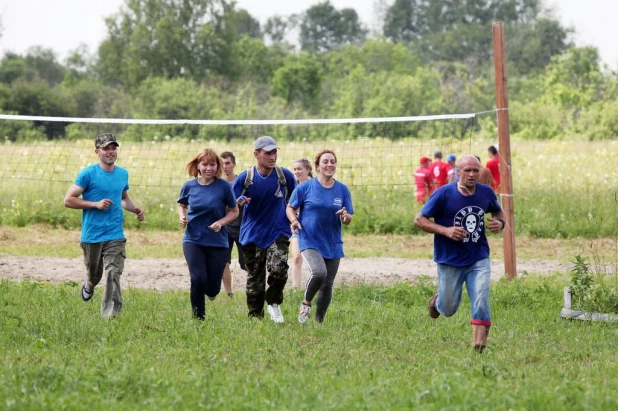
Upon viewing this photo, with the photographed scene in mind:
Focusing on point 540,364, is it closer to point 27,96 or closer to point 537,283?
point 537,283

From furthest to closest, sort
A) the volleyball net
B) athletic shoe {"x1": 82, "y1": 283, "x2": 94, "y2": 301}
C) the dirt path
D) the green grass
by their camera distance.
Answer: the volleyball net, the dirt path, athletic shoe {"x1": 82, "y1": 283, "x2": 94, "y2": 301}, the green grass

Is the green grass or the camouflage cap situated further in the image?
the camouflage cap

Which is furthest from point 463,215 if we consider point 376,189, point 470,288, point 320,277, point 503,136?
point 376,189

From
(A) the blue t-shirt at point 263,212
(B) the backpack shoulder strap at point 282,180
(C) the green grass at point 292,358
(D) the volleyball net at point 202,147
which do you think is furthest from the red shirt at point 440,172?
(A) the blue t-shirt at point 263,212

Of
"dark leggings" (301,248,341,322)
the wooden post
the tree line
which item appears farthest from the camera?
the tree line

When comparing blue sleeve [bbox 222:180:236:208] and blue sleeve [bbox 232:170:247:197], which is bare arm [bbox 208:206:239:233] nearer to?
blue sleeve [bbox 222:180:236:208]

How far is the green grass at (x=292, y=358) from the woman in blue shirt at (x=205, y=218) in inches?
19.0

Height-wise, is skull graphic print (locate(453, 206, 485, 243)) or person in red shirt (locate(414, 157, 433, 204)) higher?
person in red shirt (locate(414, 157, 433, 204))

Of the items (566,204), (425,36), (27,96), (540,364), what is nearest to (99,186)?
(540,364)

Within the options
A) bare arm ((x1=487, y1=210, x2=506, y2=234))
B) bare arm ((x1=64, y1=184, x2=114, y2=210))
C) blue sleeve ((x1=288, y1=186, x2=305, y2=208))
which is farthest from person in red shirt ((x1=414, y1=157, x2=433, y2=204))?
bare arm ((x1=487, y1=210, x2=506, y2=234))

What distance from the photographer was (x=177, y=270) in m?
17.2

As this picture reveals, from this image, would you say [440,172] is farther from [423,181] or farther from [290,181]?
[290,181]

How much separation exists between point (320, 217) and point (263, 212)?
0.67 metres

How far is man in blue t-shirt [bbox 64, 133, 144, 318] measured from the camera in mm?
11109
